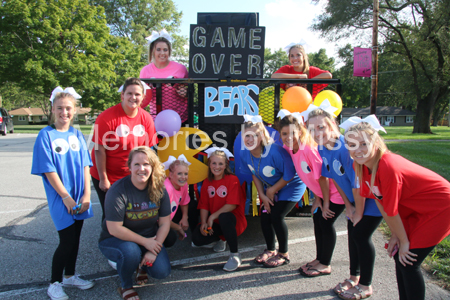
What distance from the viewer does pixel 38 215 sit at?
14.8 feet

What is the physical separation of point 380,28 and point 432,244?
25.8m

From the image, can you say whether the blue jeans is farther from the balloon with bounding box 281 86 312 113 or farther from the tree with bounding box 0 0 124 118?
the tree with bounding box 0 0 124 118

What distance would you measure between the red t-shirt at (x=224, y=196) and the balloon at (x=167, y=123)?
70cm

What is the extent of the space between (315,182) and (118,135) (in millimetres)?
1932

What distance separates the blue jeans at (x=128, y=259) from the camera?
2445 mm

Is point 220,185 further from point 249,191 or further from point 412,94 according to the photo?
point 412,94

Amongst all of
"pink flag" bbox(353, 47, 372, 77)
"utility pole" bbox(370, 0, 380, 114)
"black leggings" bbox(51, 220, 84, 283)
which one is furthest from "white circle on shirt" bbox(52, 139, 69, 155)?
"pink flag" bbox(353, 47, 372, 77)

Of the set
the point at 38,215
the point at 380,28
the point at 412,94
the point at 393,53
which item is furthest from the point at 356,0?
the point at 38,215

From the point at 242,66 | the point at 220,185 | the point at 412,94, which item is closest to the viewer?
the point at 220,185

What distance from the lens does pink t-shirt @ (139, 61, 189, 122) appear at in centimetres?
371

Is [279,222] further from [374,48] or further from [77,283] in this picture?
[374,48]

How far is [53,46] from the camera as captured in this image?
23.7 m

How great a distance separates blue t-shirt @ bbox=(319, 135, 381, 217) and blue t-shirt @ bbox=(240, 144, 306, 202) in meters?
0.41

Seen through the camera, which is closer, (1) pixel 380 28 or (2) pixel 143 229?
(2) pixel 143 229
